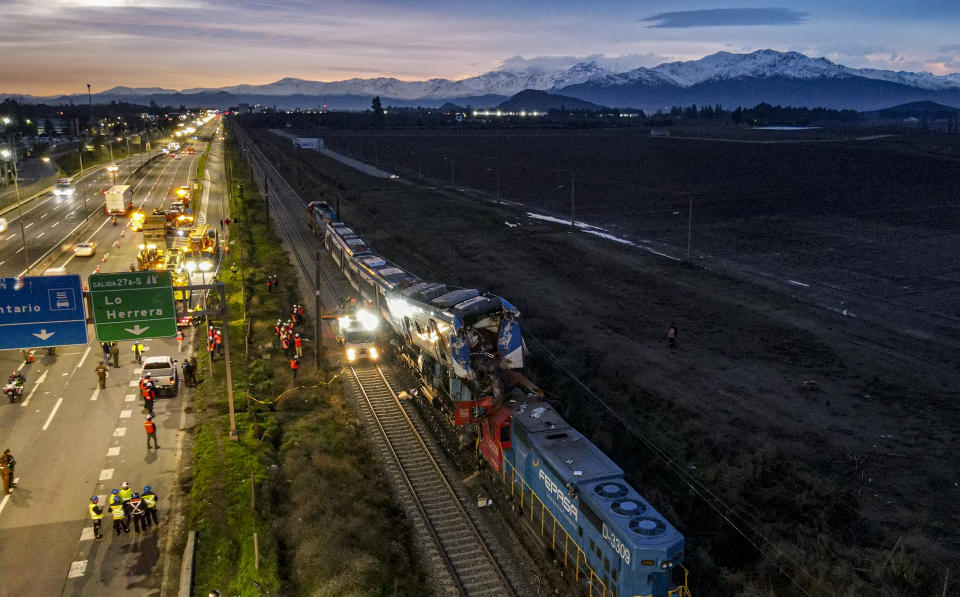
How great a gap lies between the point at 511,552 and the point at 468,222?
58.7 metres

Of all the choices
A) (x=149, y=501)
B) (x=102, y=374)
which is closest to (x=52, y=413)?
(x=102, y=374)

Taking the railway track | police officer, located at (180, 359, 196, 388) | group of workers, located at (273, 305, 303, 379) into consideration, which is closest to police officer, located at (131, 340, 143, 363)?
police officer, located at (180, 359, 196, 388)

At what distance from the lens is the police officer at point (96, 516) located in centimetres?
1978

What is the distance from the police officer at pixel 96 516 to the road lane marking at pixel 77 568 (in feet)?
3.62

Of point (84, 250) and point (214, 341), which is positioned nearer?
point (214, 341)

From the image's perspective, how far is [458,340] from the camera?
74.8 feet

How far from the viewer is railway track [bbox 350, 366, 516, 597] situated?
19.0m

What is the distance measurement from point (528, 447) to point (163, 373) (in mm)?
20097

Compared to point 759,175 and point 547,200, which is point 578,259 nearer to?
point 547,200

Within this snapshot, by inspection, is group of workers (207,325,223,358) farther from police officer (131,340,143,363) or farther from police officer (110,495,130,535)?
police officer (110,495,130,535)

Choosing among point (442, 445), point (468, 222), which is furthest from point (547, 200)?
point (442, 445)

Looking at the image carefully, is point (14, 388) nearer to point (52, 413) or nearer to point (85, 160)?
point (52, 413)

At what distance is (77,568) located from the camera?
1878 cm

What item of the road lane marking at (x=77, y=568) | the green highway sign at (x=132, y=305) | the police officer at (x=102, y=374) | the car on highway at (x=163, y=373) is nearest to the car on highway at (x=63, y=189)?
the car on highway at (x=163, y=373)
